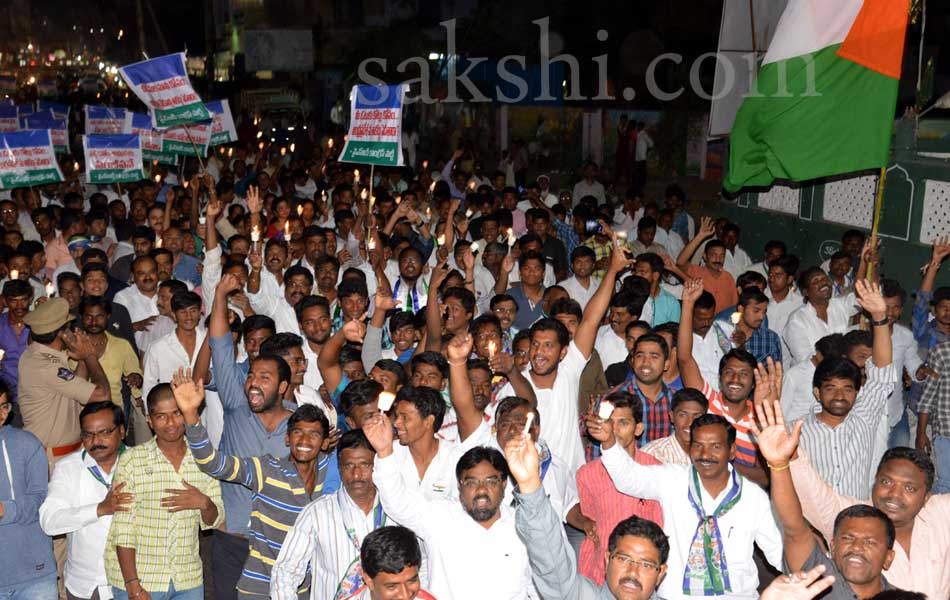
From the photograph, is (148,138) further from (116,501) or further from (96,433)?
(116,501)

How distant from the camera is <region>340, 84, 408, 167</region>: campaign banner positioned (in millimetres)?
11383

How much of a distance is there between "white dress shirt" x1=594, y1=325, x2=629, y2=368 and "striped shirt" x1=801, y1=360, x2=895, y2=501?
193cm

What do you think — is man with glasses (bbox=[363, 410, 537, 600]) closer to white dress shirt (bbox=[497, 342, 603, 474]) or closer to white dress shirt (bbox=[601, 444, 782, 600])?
white dress shirt (bbox=[601, 444, 782, 600])

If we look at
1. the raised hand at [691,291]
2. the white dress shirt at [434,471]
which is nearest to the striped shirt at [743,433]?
the raised hand at [691,291]

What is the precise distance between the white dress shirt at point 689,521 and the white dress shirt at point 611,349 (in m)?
2.82

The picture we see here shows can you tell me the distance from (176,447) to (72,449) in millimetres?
1778

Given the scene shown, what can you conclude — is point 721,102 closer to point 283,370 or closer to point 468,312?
point 468,312

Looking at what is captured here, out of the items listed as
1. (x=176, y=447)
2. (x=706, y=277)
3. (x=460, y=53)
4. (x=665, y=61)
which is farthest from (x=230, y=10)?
(x=176, y=447)

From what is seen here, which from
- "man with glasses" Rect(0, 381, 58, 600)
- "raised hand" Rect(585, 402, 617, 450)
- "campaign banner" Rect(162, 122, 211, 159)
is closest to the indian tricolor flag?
"raised hand" Rect(585, 402, 617, 450)

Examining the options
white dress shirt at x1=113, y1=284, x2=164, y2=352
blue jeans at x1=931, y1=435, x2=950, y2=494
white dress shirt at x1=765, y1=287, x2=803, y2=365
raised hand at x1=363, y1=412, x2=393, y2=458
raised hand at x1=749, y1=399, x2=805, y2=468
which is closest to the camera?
raised hand at x1=749, y1=399, x2=805, y2=468

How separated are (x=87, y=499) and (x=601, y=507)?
2.52m

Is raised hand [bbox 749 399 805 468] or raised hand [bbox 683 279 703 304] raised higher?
raised hand [bbox 683 279 703 304]

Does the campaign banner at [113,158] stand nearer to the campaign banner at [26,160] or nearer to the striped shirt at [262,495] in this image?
the campaign banner at [26,160]

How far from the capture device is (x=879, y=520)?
4297mm
